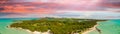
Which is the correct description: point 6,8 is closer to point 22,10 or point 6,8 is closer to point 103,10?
point 22,10

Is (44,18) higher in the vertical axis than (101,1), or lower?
lower

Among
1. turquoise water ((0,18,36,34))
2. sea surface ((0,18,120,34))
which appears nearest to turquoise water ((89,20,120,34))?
sea surface ((0,18,120,34))

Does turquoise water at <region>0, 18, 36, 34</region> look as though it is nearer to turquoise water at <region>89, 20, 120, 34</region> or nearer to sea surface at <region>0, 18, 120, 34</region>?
sea surface at <region>0, 18, 120, 34</region>

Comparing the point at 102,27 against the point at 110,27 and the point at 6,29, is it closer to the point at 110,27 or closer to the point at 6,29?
the point at 110,27

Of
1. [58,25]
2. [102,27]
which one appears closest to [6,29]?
[58,25]

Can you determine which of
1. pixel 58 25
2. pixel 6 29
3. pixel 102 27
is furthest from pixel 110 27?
pixel 6 29

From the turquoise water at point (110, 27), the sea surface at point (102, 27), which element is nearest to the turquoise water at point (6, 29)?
the sea surface at point (102, 27)

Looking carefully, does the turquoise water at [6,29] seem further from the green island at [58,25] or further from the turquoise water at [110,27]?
the turquoise water at [110,27]

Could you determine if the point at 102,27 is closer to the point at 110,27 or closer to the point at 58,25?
the point at 110,27

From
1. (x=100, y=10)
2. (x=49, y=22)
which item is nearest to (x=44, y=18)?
(x=49, y=22)
